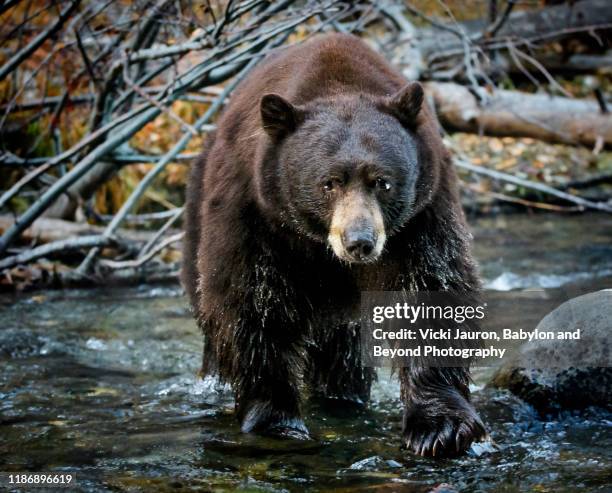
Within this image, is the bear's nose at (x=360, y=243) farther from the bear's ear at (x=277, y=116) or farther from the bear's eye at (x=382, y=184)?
the bear's ear at (x=277, y=116)

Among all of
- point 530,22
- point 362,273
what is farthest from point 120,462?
point 530,22

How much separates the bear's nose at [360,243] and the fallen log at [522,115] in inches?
269

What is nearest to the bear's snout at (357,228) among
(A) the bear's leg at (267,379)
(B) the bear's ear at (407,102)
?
(B) the bear's ear at (407,102)

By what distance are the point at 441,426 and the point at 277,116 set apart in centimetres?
179

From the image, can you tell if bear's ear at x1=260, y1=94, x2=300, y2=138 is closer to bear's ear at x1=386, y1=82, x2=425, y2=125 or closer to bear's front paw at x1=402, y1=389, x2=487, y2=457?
bear's ear at x1=386, y1=82, x2=425, y2=125

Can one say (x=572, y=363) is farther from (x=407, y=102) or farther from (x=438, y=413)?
(x=407, y=102)

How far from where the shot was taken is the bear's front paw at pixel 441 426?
4562 millimetres

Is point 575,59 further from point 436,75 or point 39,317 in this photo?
point 39,317

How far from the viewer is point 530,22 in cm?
1394

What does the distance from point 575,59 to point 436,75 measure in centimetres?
516

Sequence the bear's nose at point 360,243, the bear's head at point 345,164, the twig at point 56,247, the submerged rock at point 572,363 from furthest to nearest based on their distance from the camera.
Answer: the twig at point 56,247
the submerged rock at point 572,363
the bear's head at point 345,164
the bear's nose at point 360,243

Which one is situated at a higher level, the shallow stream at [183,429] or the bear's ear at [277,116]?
the bear's ear at [277,116]

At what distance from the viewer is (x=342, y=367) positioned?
5992mm

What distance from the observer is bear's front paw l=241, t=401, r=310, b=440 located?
4.96m
